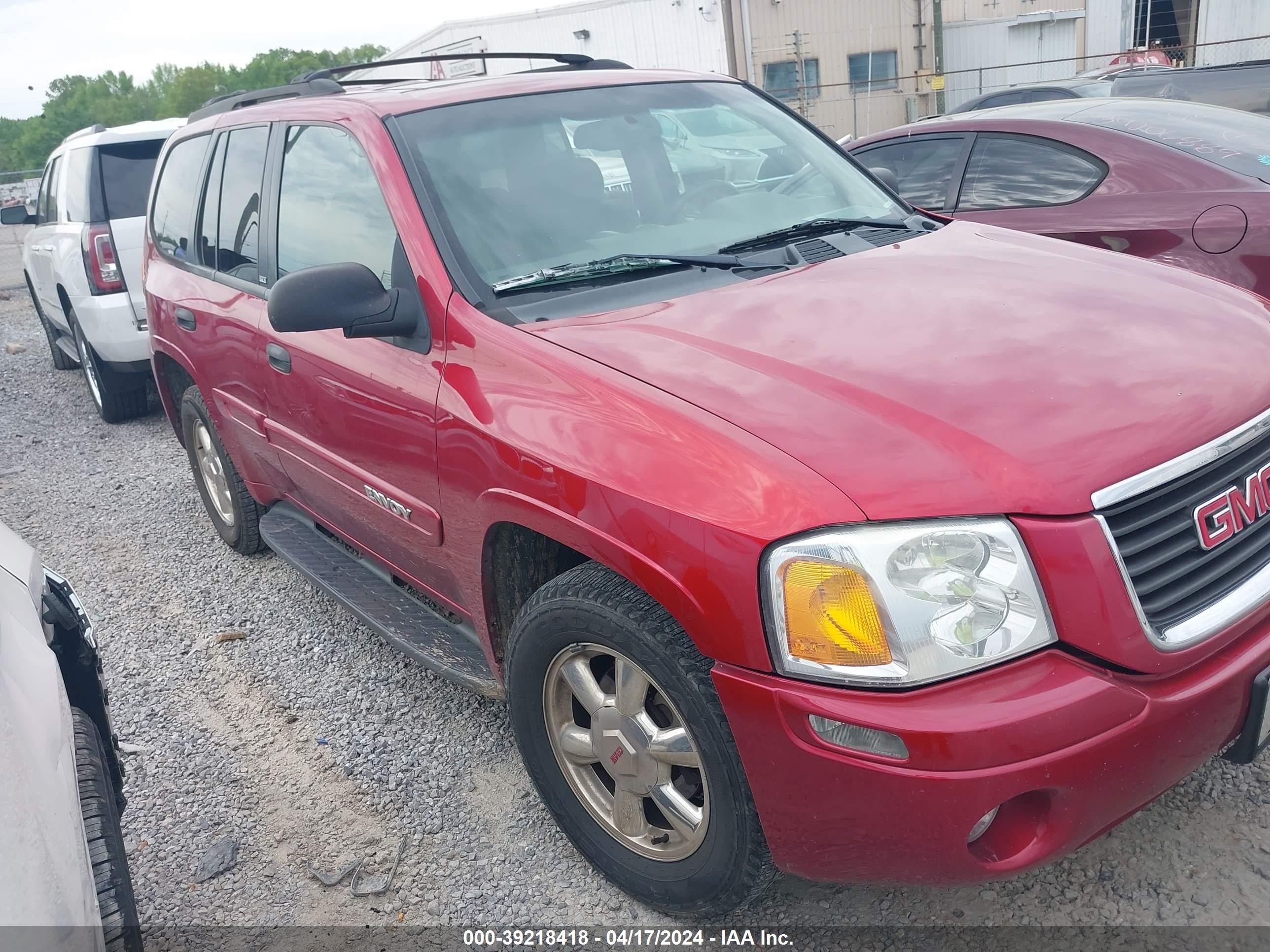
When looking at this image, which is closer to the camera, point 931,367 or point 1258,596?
point 1258,596

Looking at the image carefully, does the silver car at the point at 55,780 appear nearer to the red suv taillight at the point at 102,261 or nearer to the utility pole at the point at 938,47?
the red suv taillight at the point at 102,261

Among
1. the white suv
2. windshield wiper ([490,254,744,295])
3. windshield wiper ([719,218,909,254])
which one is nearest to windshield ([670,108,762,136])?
windshield wiper ([719,218,909,254])

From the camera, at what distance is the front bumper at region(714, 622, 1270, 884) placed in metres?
1.68

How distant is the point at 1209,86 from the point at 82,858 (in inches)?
306

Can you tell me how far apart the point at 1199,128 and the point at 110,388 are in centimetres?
686

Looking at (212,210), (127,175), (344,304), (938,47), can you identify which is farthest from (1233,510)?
(938,47)

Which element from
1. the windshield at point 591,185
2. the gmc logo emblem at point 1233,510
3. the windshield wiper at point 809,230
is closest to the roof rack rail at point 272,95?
Result: the windshield at point 591,185

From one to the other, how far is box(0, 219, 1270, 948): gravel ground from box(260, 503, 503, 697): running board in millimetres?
365

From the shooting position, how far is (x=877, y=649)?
1725 millimetres

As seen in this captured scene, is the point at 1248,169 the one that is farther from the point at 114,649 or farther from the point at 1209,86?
the point at 114,649

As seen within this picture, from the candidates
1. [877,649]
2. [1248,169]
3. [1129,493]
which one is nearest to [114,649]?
[877,649]

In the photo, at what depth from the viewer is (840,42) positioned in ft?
91.2

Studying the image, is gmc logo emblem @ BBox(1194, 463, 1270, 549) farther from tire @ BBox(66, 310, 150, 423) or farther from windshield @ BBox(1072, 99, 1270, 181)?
tire @ BBox(66, 310, 150, 423)

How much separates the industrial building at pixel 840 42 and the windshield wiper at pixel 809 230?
22422 mm
